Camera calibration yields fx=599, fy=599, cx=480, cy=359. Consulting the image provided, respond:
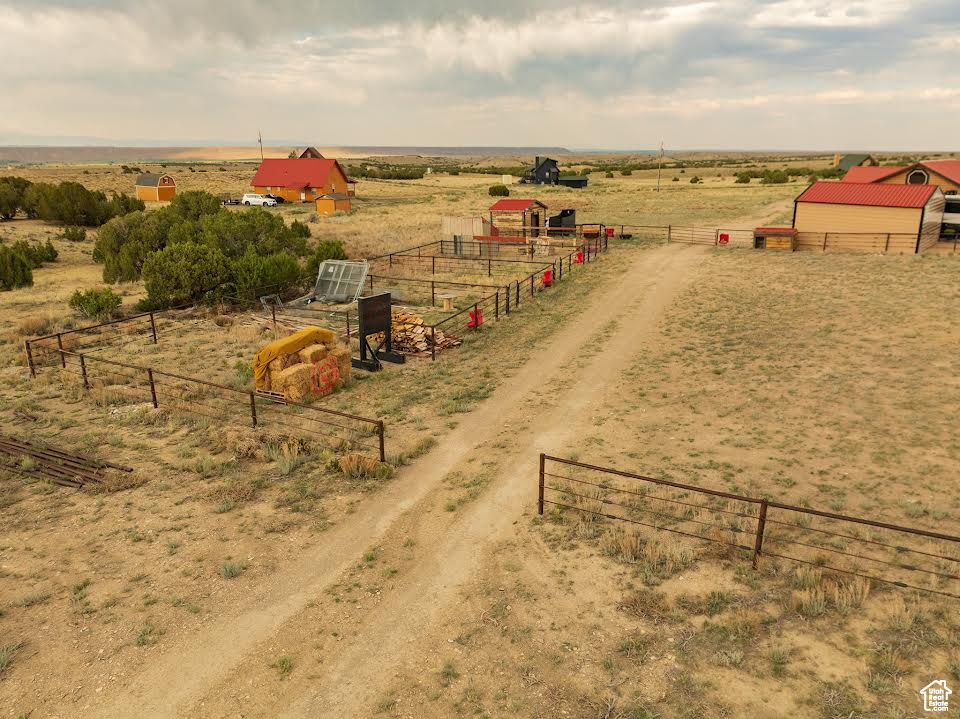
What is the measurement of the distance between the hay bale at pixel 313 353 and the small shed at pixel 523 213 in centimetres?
2478

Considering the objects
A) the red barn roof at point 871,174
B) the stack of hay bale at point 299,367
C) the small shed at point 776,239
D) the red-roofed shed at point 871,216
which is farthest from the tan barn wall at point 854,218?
the stack of hay bale at point 299,367

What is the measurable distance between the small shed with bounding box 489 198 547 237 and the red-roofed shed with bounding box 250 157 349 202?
95.6 feet

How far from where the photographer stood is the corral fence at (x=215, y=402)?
13.1 meters

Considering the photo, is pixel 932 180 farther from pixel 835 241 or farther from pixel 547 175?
pixel 547 175

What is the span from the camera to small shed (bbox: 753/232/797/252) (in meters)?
35.7

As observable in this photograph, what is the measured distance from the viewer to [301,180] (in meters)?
63.7

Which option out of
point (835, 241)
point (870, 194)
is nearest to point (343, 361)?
point (835, 241)

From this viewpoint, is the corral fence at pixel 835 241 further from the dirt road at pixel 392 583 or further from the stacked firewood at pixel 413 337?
the dirt road at pixel 392 583

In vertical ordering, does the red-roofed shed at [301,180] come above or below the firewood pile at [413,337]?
above

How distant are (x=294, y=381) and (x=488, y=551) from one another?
7978 mm

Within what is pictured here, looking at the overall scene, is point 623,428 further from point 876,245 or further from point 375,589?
point 876,245

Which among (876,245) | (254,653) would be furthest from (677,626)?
(876,245)

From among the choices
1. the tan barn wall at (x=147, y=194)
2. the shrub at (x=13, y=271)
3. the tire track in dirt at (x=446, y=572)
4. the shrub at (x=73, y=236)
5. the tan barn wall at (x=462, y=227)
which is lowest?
the tire track in dirt at (x=446, y=572)

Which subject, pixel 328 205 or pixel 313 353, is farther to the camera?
pixel 328 205
